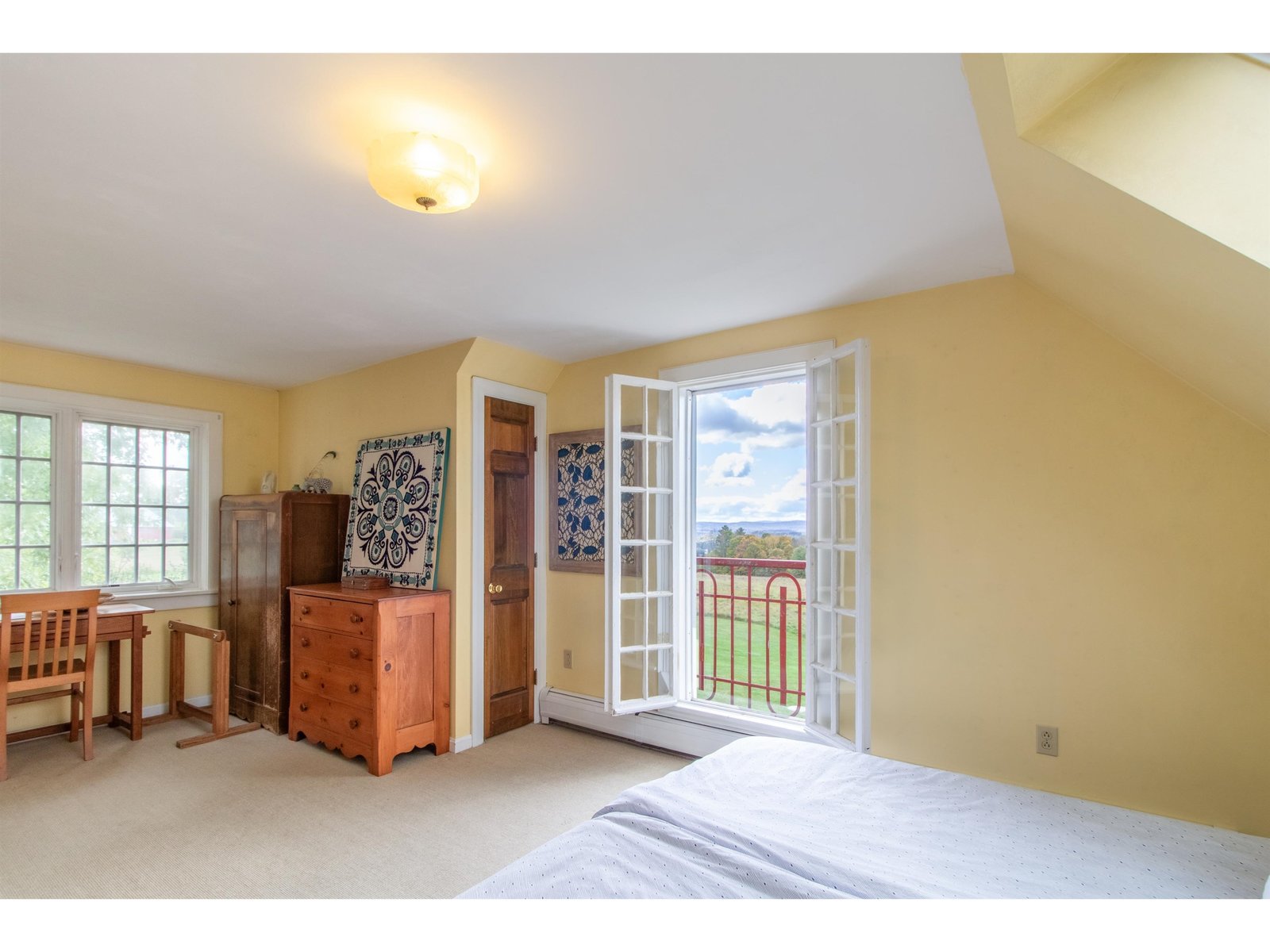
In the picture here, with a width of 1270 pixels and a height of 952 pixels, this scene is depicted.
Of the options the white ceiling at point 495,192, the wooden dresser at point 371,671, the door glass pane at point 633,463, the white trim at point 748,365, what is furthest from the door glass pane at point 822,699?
the wooden dresser at point 371,671

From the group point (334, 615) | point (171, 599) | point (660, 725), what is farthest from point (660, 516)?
point (171, 599)

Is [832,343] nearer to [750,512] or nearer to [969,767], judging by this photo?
[750,512]

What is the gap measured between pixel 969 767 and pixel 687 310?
2443 mm

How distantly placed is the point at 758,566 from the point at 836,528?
115cm

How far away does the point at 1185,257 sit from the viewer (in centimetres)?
151

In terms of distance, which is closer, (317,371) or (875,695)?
(875,695)

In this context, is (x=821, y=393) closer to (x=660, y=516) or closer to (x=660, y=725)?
(x=660, y=516)

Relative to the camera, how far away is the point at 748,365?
343 centimetres

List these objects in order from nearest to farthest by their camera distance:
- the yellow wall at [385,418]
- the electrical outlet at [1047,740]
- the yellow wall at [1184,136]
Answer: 1. the yellow wall at [1184,136]
2. the electrical outlet at [1047,740]
3. the yellow wall at [385,418]

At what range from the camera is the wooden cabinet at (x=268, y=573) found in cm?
405

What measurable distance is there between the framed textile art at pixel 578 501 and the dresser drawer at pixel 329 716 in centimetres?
143

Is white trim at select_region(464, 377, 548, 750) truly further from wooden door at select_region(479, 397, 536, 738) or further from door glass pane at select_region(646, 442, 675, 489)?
door glass pane at select_region(646, 442, 675, 489)

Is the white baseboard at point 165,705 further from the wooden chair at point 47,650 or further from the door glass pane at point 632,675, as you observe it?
the door glass pane at point 632,675

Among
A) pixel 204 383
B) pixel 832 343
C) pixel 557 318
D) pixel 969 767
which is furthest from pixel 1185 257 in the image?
pixel 204 383
